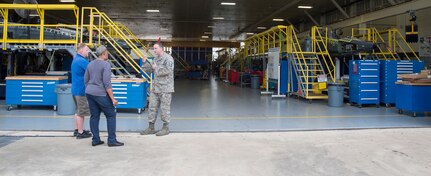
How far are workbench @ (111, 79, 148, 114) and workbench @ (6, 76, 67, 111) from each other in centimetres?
177

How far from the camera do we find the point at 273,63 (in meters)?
14.2

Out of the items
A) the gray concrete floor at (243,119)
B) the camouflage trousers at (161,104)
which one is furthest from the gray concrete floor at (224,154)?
the gray concrete floor at (243,119)

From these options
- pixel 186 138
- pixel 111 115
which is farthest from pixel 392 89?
pixel 111 115

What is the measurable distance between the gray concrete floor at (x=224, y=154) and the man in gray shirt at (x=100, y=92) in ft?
1.01

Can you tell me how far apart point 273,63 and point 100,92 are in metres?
9.86

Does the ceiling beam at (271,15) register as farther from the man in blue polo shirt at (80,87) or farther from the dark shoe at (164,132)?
the man in blue polo shirt at (80,87)

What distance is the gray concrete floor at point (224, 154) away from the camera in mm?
4316

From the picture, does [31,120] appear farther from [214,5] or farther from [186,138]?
[214,5]

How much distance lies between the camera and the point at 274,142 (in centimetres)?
591

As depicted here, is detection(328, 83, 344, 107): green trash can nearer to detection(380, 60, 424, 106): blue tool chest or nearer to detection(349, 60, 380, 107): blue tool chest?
detection(349, 60, 380, 107): blue tool chest

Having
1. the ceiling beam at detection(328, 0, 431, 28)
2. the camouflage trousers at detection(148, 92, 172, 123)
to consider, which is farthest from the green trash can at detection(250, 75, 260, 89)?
the camouflage trousers at detection(148, 92, 172, 123)

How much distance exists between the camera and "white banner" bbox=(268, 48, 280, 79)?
13828mm

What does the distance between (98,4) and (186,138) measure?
1449 centimetres

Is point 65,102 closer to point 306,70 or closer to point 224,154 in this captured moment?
point 224,154
